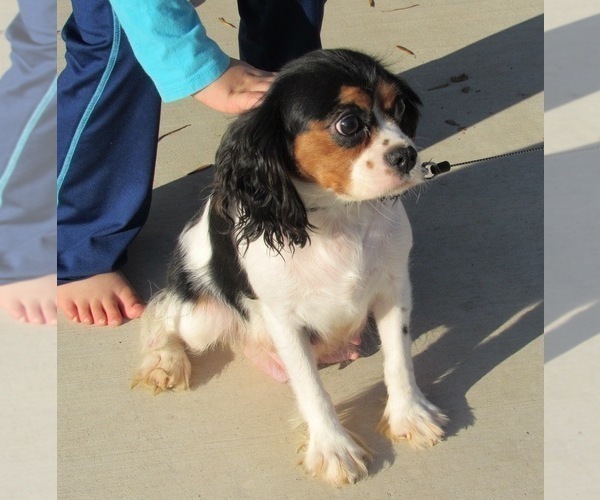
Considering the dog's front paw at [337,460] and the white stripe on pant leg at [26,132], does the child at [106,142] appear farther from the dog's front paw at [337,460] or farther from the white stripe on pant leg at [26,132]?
the dog's front paw at [337,460]

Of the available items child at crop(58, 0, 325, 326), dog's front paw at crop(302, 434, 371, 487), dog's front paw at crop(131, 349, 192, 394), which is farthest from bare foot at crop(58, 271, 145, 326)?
dog's front paw at crop(302, 434, 371, 487)

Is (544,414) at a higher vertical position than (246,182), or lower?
lower

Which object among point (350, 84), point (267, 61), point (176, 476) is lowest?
point (176, 476)

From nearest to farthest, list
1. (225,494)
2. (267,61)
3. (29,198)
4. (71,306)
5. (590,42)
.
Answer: (225,494), (29,198), (71,306), (267,61), (590,42)

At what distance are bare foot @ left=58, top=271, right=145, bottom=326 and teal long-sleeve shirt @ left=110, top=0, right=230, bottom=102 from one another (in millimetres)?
1090

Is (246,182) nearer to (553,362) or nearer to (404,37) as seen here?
(553,362)

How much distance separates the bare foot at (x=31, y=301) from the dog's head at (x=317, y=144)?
120 centimetres

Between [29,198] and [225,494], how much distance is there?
1.29 m

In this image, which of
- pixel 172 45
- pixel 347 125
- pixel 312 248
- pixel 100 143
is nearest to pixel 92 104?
pixel 100 143

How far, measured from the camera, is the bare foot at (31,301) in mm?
3436

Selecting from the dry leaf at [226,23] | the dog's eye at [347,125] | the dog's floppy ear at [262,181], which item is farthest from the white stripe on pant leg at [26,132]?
the dry leaf at [226,23]

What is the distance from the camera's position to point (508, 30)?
500 centimetres

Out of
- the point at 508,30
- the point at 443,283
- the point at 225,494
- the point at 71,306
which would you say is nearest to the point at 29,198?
the point at 71,306

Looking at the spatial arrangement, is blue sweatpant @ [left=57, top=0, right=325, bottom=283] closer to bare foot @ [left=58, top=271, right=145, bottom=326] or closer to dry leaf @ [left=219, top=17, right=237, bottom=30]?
bare foot @ [left=58, top=271, right=145, bottom=326]
